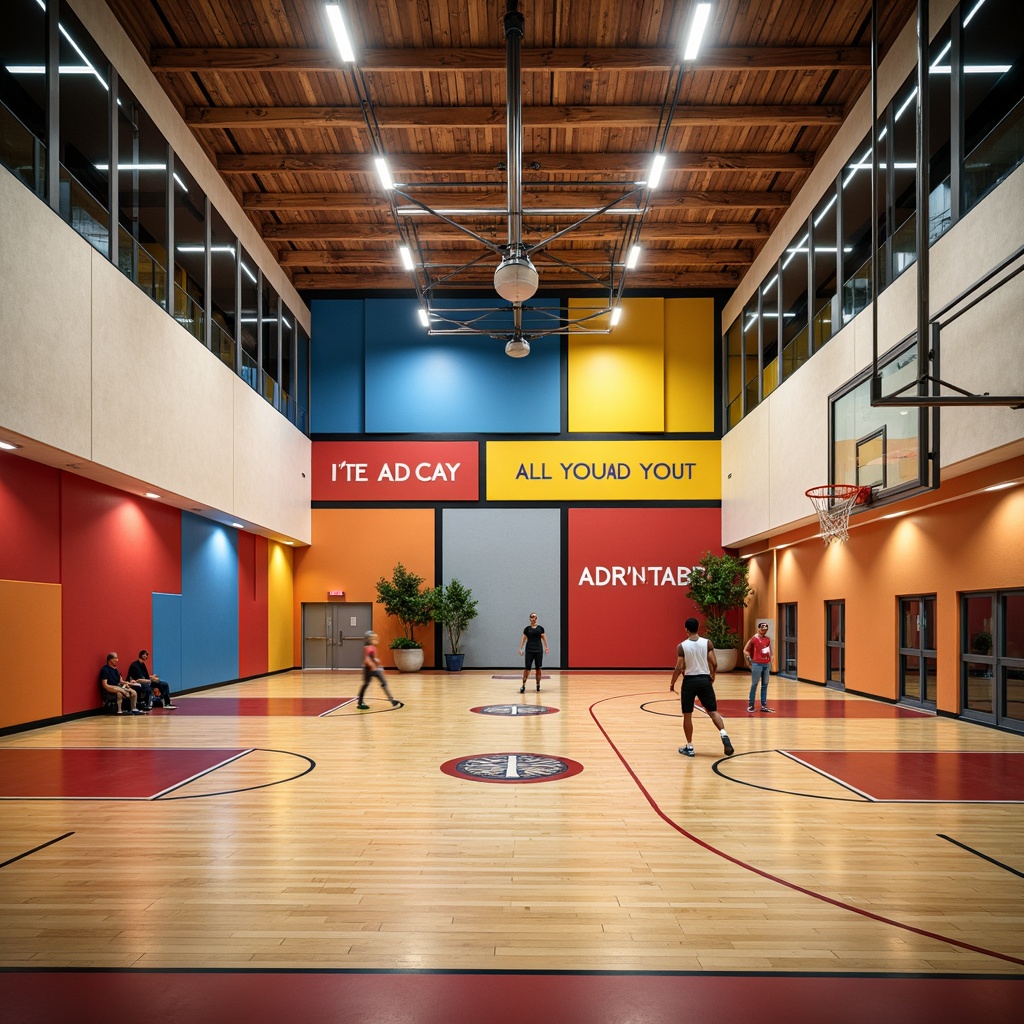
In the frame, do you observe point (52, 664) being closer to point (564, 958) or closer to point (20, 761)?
point (20, 761)

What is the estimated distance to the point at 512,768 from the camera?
866cm

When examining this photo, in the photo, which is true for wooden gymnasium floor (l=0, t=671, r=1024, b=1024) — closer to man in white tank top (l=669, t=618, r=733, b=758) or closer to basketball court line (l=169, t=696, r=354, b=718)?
man in white tank top (l=669, t=618, r=733, b=758)

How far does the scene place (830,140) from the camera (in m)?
15.5

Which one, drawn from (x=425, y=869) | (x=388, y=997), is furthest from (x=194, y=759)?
(x=388, y=997)

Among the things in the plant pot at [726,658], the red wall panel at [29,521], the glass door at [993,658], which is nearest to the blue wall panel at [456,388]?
the plant pot at [726,658]

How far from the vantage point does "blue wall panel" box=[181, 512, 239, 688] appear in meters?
16.4

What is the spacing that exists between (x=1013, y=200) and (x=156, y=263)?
41.0ft

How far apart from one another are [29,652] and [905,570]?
552 inches

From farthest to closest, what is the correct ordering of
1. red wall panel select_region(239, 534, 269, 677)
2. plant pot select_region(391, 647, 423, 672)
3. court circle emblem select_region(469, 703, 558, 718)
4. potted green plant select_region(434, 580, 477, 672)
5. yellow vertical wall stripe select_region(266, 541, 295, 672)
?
potted green plant select_region(434, 580, 477, 672) → plant pot select_region(391, 647, 423, 672) → yellow vertical wall stripe select_region(266, 541, 295, 672) → red wall panel select_region(239, 534, 269, 677) → court circle emblem select_region(469, 703, 558, 718)

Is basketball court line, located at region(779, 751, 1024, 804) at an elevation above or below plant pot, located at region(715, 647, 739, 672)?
above

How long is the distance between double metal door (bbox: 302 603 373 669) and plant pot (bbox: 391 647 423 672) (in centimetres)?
162

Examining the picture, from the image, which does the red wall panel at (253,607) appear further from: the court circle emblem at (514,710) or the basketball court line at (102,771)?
the basketball court line at (102,771)

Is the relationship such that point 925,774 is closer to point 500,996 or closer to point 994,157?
point 500,996

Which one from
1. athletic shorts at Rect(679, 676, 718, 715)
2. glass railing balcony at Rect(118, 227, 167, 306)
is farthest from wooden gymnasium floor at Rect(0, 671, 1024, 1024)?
glass railing balcony at Rect(118, 227, 167, 306)
